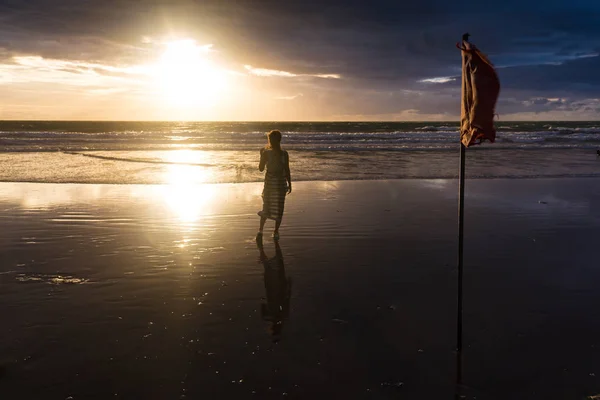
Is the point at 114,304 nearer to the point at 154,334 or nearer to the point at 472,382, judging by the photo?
the point at 154,334

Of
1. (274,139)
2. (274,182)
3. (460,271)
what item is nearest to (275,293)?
(460,271)

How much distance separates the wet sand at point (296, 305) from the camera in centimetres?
421

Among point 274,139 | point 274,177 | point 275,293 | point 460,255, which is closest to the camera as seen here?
point 460,255

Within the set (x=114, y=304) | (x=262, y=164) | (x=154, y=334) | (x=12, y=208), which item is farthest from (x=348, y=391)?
(x=12, y=208)

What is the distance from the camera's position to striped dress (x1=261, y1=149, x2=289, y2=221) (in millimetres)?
8930

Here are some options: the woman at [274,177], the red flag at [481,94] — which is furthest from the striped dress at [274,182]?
the red flag at [481,94]

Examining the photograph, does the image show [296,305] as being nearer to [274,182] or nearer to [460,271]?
[460,271]

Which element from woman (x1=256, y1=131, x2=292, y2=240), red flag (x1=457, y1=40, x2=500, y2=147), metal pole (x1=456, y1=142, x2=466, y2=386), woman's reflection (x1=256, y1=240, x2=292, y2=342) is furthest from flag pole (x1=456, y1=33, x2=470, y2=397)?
woman (x1=256, y1=131, x2=292, y2=240)

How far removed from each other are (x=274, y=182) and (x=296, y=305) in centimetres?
354

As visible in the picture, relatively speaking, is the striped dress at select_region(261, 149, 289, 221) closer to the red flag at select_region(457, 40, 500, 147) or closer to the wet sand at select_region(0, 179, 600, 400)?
the wet sand at select_region(0, 179, 600, 400)

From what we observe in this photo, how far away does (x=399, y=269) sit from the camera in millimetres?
7363

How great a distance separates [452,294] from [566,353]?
1.69 meters

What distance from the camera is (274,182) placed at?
354 inches

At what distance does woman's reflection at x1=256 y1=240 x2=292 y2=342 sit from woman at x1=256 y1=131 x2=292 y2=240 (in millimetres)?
1054
